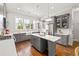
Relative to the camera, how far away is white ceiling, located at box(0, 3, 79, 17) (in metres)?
1.23

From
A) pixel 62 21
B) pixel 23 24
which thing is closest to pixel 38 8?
pixel 23 24

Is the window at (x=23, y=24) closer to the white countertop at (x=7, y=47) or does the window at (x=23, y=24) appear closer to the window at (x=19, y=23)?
the window at (x=19, y=23)

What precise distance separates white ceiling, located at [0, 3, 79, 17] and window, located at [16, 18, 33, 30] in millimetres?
135

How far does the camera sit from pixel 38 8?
4.51ft

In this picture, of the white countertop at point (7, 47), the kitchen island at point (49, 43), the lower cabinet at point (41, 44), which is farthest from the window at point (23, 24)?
the lower cabinet at point (41, 44)

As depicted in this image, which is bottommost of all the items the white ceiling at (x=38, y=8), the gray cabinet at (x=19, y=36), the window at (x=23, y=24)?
the gray cabinet at (x=19, y=36)

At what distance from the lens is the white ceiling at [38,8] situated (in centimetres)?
123

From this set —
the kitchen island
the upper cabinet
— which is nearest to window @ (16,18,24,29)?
the kitchen island

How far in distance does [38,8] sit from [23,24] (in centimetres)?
42

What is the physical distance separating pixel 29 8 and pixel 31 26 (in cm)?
34

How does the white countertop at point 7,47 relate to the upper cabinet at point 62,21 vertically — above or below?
below

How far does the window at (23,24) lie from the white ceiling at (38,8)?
0.44 ft

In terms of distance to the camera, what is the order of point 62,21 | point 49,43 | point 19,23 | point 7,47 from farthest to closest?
1. point 49,43
2. point 62,21
3. point 19,23
4. point 7,47

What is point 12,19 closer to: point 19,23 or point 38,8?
point 19,23
